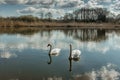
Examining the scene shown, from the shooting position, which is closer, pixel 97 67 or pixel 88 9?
pixel 97 67

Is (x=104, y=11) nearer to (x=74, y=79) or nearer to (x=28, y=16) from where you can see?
(x=28, y=16)

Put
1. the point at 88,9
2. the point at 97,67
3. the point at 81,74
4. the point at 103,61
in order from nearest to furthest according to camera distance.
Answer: the point at 81,74 → the point at 97,67 → the point at 103,61 → the point at 88,9

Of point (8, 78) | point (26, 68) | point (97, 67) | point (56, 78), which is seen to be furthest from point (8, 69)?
point (97, 67)

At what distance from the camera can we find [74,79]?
1077cm

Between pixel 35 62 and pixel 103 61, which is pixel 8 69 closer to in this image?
pixel 35 62

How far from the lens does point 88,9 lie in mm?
86000

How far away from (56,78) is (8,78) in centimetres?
189

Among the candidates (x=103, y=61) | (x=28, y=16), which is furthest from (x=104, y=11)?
Answer: (x=103, y=61)

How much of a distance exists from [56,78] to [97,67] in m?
3.30

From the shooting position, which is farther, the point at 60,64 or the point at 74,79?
the point at 60,64

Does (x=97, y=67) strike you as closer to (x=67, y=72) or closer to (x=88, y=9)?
(x=67, y=72)

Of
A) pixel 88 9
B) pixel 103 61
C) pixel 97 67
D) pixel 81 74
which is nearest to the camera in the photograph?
pixel 81 74

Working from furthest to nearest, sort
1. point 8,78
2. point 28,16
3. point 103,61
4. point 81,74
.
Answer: point 28,16
point 103,61
point 81,74
point 8,78

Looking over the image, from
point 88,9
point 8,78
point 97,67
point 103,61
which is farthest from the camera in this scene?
point 88,9
